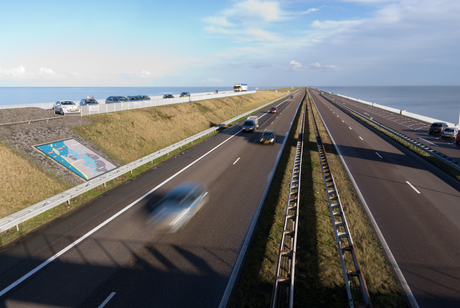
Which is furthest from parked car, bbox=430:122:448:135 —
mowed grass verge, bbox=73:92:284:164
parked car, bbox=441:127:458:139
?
mowed grass verge, bbox=73:92:284:164

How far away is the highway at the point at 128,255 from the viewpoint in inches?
313

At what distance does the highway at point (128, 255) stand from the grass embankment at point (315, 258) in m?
0.82

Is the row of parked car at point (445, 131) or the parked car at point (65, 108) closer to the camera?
the parked car at point (65, 108)

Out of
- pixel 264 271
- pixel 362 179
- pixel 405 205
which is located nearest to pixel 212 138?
pixel 362 179

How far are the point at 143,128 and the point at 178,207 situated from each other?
734 inches

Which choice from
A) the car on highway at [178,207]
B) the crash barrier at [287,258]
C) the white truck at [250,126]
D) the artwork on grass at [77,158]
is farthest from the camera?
the white truck at [250,126]

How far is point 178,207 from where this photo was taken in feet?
45.2

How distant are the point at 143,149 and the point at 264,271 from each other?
19.9 m

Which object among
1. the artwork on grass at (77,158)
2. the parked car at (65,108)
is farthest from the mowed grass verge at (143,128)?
the parked car at (65,108)

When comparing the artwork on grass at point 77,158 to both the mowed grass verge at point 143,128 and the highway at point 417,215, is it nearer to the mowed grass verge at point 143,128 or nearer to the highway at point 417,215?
the mowed grass verge at point 143,128

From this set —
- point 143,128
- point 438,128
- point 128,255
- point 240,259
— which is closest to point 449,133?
point 438,128

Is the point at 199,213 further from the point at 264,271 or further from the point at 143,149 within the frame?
the point at 143,149

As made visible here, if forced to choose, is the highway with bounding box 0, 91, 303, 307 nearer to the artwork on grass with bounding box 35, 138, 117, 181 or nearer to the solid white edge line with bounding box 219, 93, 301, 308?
the solid white edge line with bounding box 219, 93, 301, 308

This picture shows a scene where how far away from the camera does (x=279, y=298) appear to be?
7793mm
